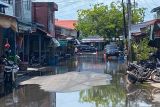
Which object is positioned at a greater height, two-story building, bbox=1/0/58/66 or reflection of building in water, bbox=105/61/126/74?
two-story building, bbox=1/0/58/66

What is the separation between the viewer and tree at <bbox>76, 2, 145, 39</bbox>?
83.7 m

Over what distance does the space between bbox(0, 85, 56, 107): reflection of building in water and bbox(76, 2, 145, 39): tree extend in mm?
62782

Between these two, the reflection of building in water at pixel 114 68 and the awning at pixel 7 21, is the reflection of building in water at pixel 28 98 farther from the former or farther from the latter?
the reflection of building in water at pixel 114 68

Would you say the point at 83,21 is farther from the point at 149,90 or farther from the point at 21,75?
the point at 149,90

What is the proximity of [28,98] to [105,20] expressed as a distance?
6669 centimetres

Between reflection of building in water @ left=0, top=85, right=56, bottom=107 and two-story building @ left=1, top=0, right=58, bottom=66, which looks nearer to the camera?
reflection of building in water @ left=0, top=85, right=56, bottom=107

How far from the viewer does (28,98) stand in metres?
Result: 18.1

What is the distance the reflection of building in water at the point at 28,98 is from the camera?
53.4ft

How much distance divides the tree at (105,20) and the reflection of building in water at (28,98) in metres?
62.8

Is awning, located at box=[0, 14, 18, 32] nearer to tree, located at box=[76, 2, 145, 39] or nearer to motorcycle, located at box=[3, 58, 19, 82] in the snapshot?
motorcycle, located at box=[3, 58, 19, 82]

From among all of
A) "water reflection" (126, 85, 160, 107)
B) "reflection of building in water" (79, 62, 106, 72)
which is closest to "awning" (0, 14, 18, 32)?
"water reflection" (126, 85, 160, 107)

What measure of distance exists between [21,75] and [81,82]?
6.48 metres

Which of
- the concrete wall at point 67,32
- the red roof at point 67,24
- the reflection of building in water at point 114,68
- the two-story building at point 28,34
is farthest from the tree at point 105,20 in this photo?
the reflection of building in water at point 114,68

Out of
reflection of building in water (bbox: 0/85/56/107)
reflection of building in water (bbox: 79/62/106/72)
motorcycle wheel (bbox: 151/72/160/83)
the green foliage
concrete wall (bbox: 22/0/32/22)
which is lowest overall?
reflection of building in water (bbox: 79/62/106/72)
